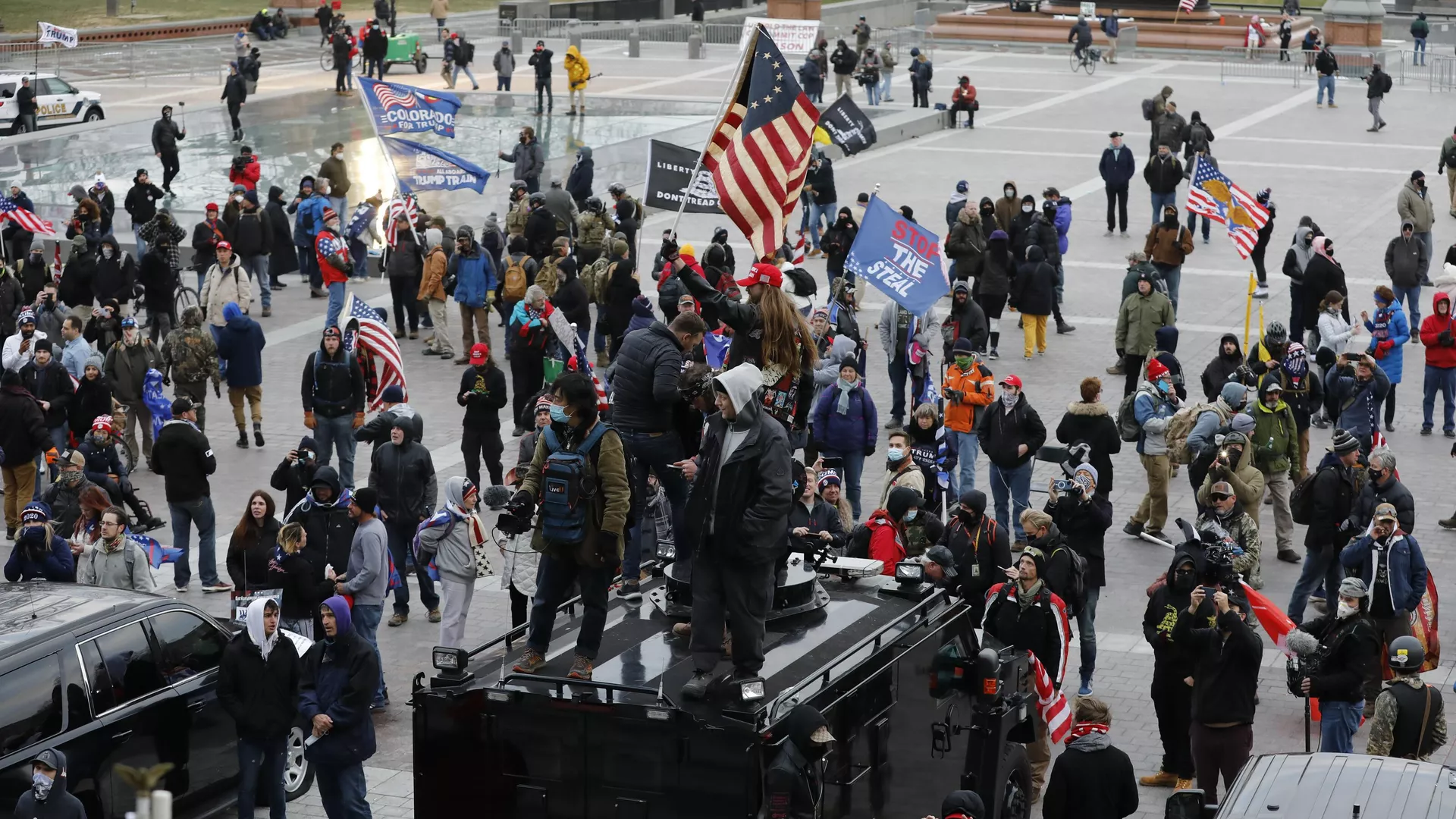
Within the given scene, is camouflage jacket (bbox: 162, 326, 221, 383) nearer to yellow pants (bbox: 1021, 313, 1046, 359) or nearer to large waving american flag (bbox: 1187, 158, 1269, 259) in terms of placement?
yellow pants (bbox: 1021, 313, 1046, 359)

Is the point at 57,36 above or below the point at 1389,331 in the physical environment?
above

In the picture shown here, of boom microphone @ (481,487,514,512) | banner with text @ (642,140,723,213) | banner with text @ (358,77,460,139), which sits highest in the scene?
banner with text @ (358,77,460,139)

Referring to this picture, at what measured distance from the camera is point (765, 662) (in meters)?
8.62

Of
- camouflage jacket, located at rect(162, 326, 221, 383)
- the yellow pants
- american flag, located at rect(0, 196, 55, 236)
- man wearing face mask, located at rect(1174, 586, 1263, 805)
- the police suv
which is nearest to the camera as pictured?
man wearing face mask, located at rect(1174, 586, 1263, 805)

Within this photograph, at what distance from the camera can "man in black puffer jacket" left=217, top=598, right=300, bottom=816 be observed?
10266 millimetres

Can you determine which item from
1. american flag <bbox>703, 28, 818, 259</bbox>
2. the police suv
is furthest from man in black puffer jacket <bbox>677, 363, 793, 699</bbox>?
the police suv

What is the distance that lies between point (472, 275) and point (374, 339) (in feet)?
16.2

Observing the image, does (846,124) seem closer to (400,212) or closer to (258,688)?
(400,212)

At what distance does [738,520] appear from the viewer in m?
8.39

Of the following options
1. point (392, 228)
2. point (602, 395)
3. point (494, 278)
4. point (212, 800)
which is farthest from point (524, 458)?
point (392, 228)

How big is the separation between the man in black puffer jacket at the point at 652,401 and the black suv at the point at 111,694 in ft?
8.39

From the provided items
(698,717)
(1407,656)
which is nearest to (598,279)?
(1407,656)

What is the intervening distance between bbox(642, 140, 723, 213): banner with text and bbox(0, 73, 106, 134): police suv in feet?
87.5

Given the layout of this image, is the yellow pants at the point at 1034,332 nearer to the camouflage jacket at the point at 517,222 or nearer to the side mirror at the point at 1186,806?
the camouflage jacket at the point at 517,222
